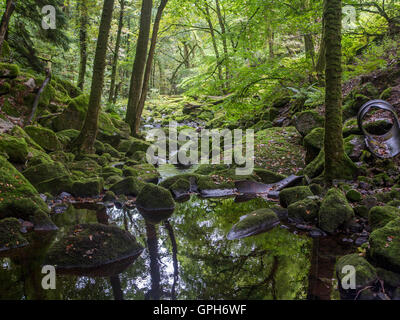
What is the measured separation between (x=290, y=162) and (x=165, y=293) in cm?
719

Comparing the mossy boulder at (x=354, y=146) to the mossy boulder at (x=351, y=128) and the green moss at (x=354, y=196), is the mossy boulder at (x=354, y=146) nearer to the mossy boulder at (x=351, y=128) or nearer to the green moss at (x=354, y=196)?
the mossy boulder at (x=351, y=128)

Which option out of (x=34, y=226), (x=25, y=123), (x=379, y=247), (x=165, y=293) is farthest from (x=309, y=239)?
(x=25, y=123)

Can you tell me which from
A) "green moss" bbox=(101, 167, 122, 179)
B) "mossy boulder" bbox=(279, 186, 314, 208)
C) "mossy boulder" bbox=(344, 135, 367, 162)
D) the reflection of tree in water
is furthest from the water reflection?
"mossy boulder" bbox=(344, 135, 367, 162)

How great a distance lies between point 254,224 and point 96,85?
6.75 meters

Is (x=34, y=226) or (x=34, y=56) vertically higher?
(x=34, y=56)

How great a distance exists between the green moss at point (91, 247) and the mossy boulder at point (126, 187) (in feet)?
10.8

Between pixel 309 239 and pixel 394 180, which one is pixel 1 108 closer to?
pixel 309 239

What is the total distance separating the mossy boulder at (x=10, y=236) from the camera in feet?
14.6

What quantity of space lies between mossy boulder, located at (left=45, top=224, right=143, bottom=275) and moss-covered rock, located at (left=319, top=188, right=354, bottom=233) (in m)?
3.11

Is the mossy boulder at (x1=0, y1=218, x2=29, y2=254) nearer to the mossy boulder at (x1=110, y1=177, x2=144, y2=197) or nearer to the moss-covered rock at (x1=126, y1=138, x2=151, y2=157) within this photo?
the mossy boulder at (x1=110, y1=177, x2=144, y2=197)

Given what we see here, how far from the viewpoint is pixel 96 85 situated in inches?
378

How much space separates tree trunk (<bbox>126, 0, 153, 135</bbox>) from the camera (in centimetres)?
1309

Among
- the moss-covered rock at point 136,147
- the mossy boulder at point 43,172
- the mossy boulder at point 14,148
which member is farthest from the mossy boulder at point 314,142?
the mossy boulder at point 14,148
